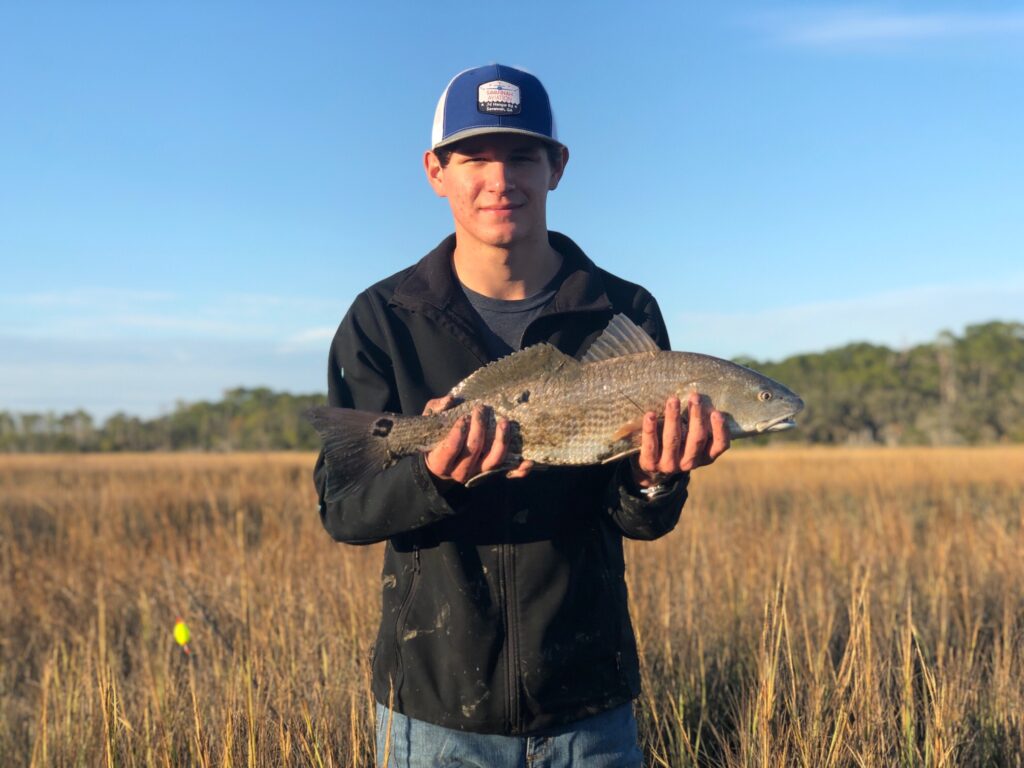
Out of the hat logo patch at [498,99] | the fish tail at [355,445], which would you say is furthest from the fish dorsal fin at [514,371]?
the hat logo patch at [498,99]

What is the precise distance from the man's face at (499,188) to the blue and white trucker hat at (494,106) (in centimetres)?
5

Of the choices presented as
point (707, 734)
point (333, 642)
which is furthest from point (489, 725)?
point (333, 642)

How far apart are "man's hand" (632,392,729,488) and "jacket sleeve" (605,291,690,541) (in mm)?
48

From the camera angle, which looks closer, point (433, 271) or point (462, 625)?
point (462, 625)

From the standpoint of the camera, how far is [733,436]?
9.25ft

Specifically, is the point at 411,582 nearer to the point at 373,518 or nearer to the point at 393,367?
the point at 373,518

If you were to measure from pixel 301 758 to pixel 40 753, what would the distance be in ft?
5.62

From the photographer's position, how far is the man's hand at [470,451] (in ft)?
8.50

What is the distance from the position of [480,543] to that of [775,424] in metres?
0.98

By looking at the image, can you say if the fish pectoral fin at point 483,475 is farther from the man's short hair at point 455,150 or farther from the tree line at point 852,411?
the tree line at point 852,411

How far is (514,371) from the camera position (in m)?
2.77

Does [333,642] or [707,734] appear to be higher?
[333,642]

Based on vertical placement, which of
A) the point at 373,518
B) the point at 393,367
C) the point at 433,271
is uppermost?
the point at 433,271

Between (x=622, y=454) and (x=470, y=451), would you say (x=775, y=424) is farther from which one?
(x=470, y=451)
